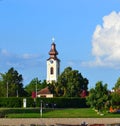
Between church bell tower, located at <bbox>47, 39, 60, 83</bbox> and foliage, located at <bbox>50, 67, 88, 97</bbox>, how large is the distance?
37466 mm

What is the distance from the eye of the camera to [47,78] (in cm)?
17412

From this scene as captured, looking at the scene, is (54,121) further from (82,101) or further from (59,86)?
(59,86)

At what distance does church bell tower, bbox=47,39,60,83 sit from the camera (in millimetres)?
171125

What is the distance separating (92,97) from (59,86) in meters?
57.8

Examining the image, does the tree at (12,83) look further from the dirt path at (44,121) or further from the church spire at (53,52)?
the dirt path at (44,121)

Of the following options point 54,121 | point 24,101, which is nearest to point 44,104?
point 24,101

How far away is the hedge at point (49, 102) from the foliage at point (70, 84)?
79.8ft

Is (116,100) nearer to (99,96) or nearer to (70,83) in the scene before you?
(99,96)

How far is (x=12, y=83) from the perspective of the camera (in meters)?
146

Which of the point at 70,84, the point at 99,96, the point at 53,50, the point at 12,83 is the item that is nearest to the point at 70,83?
the point at 70,84

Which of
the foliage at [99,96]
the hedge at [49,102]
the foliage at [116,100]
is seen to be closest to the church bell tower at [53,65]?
the hedge at [49,102]

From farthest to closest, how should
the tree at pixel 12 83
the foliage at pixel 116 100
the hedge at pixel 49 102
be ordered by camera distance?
1. the tree at pixel 12 83
2. the hedge at pixel 49 102
3. the foliage at pixel 116 100

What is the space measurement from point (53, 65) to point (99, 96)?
9806cm

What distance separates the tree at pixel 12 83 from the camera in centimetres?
14012
